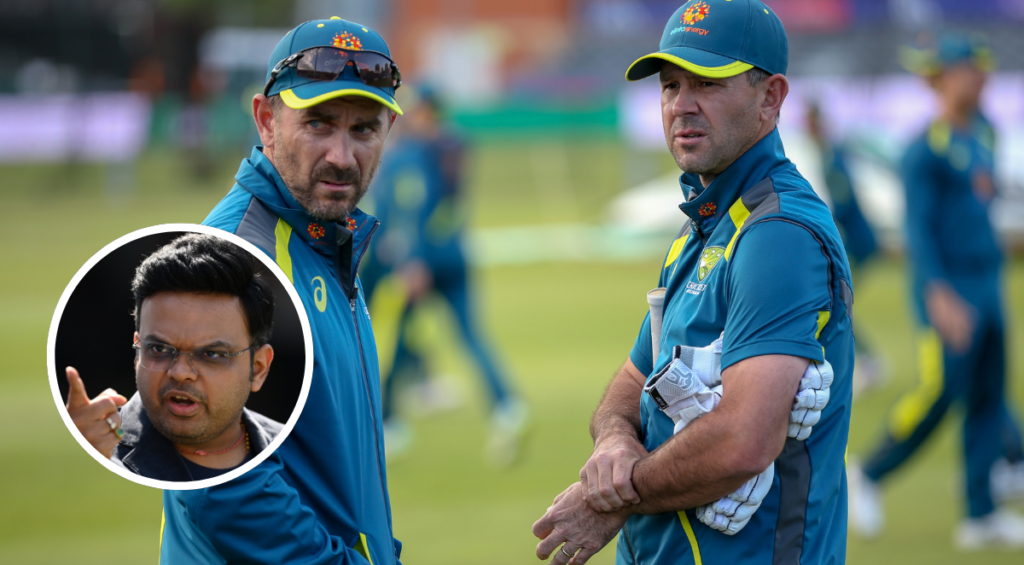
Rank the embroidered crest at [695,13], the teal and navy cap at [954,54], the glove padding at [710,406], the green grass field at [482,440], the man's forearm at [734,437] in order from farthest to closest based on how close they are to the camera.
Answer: the teal and navy cap at [954,54]
the green grass field at [482,440]
the embroidered crest at [695,13]
the glove padding at [710,406]
the man's forearm at [734,437]

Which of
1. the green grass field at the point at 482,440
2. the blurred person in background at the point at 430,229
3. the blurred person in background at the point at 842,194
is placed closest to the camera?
the green grass field at the point at 482,440

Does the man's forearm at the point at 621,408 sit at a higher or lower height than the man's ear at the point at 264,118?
lower

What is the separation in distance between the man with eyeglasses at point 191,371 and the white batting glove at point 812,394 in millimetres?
1312

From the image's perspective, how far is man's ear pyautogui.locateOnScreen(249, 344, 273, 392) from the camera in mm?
2328

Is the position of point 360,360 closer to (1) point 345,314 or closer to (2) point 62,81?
(1) point 345,314

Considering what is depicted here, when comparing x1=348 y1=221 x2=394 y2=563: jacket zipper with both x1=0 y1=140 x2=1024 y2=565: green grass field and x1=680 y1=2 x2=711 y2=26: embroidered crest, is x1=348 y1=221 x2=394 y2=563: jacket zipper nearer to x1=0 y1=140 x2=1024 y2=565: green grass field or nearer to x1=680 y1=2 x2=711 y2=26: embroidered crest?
x1=680 y1=2 x2=711 y2=26: embroidered crest

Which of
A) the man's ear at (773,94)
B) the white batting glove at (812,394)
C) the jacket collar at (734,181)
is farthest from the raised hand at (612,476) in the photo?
the man's ear at (773,94)

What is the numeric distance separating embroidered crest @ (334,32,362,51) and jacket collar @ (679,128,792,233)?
104cm

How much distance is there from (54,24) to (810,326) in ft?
160

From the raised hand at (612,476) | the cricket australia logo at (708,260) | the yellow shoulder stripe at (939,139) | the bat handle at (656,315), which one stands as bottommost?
the raised hand at (612,476)

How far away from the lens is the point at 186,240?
7.48 feet

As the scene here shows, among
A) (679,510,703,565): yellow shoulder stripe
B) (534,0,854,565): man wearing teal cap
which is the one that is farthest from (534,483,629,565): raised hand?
(679,510,703,565): yellow shoulder stripe

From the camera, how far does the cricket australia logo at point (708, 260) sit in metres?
2.82

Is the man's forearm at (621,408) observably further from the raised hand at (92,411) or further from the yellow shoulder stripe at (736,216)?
the raised hand at (92,411)
